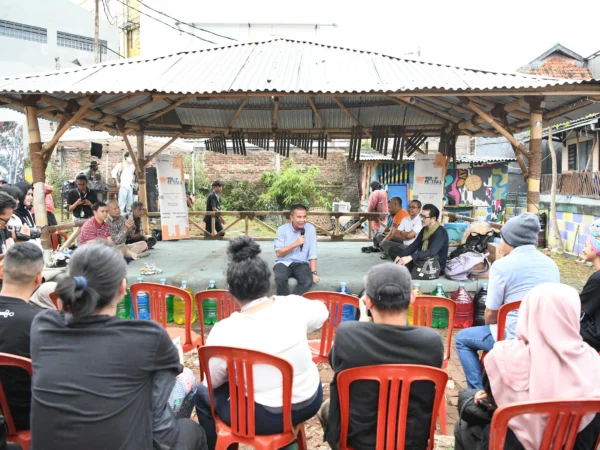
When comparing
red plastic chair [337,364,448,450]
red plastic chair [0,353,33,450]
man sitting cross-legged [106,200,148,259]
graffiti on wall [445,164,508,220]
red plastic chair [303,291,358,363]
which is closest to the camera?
red plastic chair [337,364,448,450]

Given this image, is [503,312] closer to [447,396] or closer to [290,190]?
[447,396]

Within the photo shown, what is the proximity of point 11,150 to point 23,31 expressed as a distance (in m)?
11.9

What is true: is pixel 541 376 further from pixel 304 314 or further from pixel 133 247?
pixel 133 247

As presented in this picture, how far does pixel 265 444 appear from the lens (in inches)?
86.4

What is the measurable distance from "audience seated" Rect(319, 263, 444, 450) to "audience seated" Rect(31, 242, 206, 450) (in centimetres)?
79

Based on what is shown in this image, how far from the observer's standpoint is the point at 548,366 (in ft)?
6.06

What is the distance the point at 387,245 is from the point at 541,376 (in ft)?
18.3

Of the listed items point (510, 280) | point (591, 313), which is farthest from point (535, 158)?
point (591, 313)

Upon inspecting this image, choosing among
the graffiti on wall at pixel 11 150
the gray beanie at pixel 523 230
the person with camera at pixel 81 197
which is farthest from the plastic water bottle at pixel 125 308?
the graffiti on wall at pixel 11 150

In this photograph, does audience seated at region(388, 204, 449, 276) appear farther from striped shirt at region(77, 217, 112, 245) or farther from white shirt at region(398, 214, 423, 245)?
striped shirt at region(77, 217, 112, 245)

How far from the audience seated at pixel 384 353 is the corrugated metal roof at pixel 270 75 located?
383 cm

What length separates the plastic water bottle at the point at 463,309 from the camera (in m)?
5.54

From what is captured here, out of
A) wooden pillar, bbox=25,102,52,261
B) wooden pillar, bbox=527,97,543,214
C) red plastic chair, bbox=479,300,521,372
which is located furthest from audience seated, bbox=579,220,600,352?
wooden pillar, bbox=25,102,52,261

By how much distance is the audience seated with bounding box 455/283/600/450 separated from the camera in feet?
6.01
